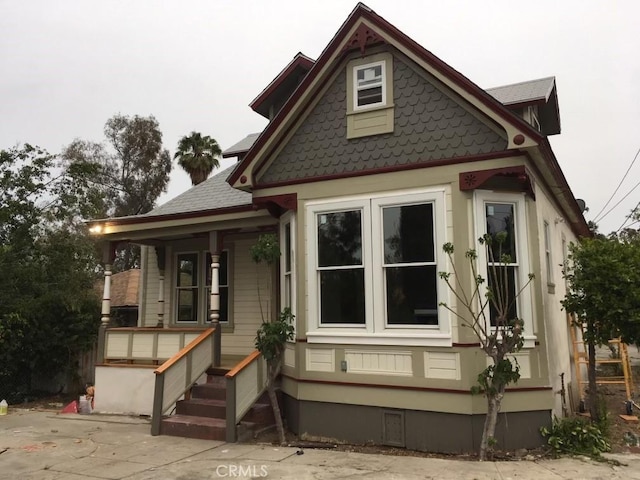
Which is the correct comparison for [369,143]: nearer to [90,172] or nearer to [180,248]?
[180,248]

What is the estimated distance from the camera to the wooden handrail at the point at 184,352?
8513 mm

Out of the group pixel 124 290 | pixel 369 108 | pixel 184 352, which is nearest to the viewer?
pixel 369 108

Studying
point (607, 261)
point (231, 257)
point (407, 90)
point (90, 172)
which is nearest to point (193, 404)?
point (231, 257)

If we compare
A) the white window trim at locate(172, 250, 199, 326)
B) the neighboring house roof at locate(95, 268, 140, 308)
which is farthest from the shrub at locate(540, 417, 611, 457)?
the neighboring house roof at locate(95, 268, 140, 308)

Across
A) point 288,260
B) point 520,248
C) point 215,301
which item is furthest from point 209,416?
point 520,248

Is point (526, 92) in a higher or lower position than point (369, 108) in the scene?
higher

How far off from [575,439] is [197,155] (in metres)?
30.0

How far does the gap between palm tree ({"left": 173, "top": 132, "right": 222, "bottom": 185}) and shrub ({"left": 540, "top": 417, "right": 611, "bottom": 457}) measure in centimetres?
2912

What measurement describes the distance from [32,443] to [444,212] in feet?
23.5

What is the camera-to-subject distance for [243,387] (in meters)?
8.14

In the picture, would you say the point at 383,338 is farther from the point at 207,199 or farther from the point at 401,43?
the point at 207,199

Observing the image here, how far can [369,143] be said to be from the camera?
8.21 metres

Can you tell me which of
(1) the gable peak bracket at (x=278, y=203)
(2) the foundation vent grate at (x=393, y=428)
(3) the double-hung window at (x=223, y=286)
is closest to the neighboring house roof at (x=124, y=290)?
(3) the double-hung window at (x=223, y=286)

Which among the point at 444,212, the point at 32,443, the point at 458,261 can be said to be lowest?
the point at 32,443
